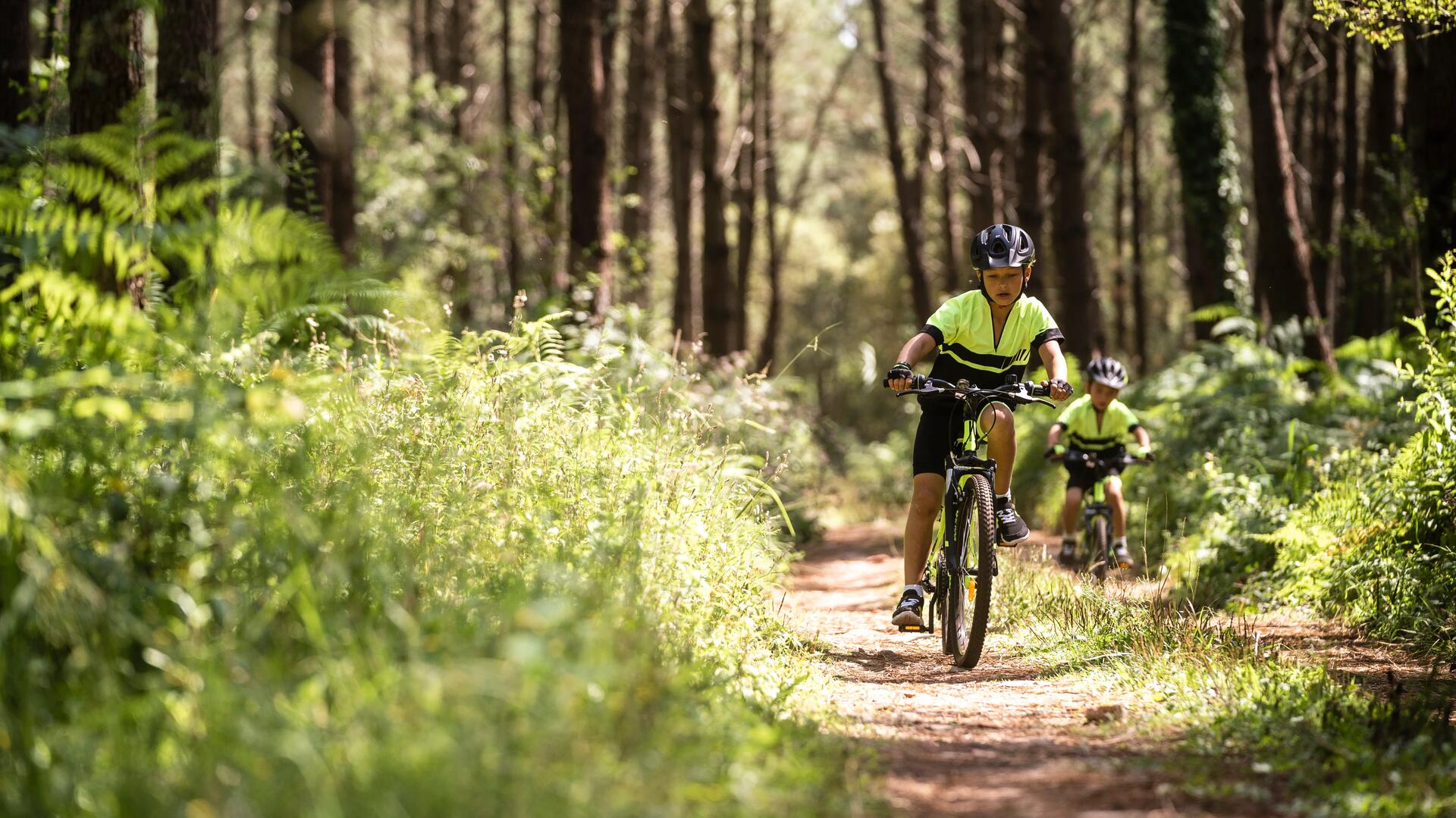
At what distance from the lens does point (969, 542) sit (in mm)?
6719

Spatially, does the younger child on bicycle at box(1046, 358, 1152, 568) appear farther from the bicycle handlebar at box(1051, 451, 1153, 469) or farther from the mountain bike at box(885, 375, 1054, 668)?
the mountain bike at box(885, 375, 1054, 668)

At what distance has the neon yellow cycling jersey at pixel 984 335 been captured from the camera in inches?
260

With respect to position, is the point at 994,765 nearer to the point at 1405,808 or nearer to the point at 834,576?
the point at 1405,808

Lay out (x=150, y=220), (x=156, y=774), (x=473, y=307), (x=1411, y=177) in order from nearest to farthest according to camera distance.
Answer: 1. (x=156, y=774)
2. (x=150, y=220)
3. (x=1411, y=177)
4. (x=473, y=307)

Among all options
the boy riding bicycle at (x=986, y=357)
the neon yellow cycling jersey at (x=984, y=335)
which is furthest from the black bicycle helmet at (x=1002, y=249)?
the neon yellow cycling jersey at (x=984, y=335)

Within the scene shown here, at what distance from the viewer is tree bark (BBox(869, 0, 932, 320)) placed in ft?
82.5

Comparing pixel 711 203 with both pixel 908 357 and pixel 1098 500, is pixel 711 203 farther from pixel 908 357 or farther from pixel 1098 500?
pixel 908 357

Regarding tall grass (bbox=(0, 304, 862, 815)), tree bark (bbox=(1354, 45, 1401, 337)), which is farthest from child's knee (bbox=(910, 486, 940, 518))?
tree bark (bbox=(1354, 45, 1401, 337))

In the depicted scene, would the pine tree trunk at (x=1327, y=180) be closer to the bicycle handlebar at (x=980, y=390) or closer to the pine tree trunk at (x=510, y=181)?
the pine tree trunk at (x=510, y=181)

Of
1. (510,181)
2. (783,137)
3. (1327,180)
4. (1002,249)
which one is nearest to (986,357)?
(1002,249)

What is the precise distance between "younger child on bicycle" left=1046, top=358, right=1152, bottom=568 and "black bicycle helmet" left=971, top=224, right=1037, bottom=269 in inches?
148

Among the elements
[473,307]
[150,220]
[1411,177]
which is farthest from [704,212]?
[150,220]

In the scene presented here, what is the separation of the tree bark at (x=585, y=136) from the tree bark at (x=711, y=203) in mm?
3876

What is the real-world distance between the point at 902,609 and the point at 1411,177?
239 inches
